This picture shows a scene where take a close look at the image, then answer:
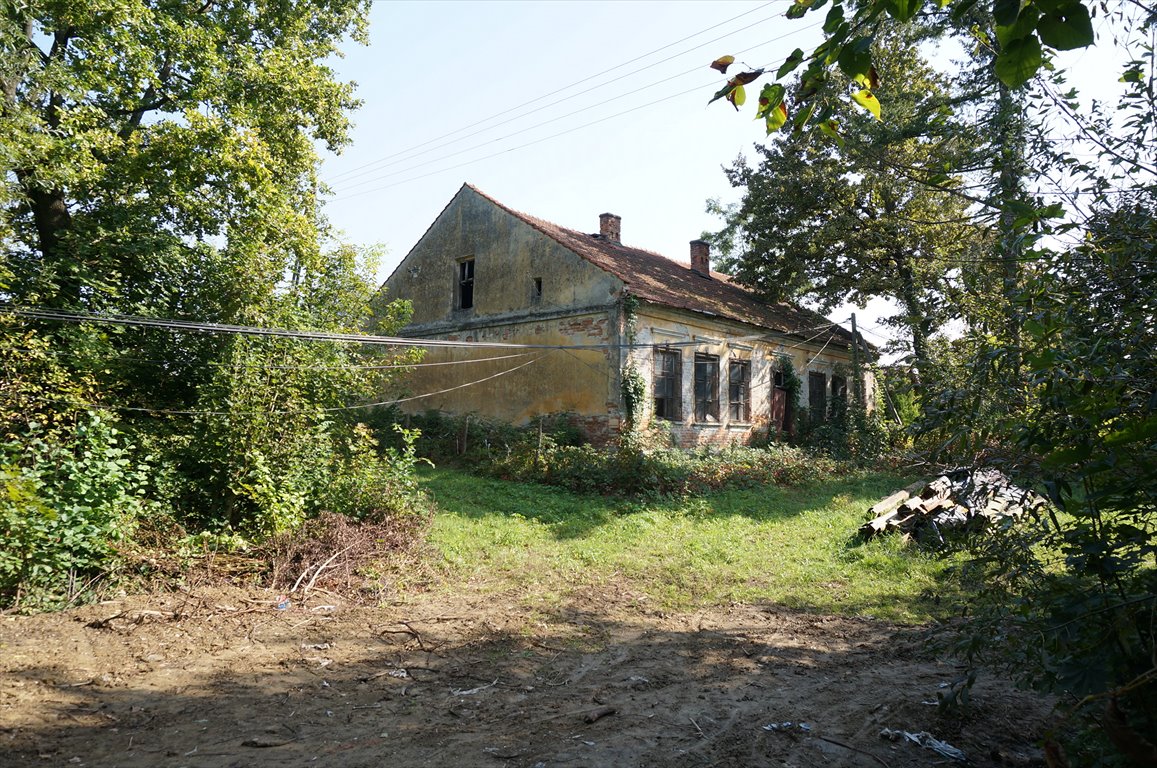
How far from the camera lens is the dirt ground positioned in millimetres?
4070

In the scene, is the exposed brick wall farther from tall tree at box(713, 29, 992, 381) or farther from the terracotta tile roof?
tall tree at box(713, 29, 992, 381)

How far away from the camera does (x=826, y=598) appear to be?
7863mm

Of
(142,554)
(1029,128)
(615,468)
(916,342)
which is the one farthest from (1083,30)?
(916,342)

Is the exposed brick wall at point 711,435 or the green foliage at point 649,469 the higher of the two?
the exposed brick wall at point 711,435


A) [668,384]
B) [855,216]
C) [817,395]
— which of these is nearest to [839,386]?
[817,395]

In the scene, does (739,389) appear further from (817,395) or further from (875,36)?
(875,36)

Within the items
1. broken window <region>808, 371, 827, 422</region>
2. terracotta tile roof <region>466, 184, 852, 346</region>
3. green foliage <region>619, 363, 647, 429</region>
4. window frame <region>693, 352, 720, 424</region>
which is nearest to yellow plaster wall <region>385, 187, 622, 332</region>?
terracotta tile roof <region>466, 184, 852, 346</region>

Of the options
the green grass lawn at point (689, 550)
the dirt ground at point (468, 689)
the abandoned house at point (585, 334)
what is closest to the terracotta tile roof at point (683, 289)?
the abandoned house at point (585, 334)

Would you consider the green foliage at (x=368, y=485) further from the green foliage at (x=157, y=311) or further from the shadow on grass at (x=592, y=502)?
the shadow on grass at (x=592, y=502)

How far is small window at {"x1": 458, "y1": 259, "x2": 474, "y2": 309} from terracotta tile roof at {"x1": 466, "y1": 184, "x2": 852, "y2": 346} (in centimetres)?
203

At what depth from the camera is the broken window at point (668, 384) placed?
1669cm

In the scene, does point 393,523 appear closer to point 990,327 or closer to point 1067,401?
point 990,327

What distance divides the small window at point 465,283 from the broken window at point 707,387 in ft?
22.1

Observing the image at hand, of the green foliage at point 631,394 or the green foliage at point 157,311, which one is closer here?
the green foliage at point 157,311
